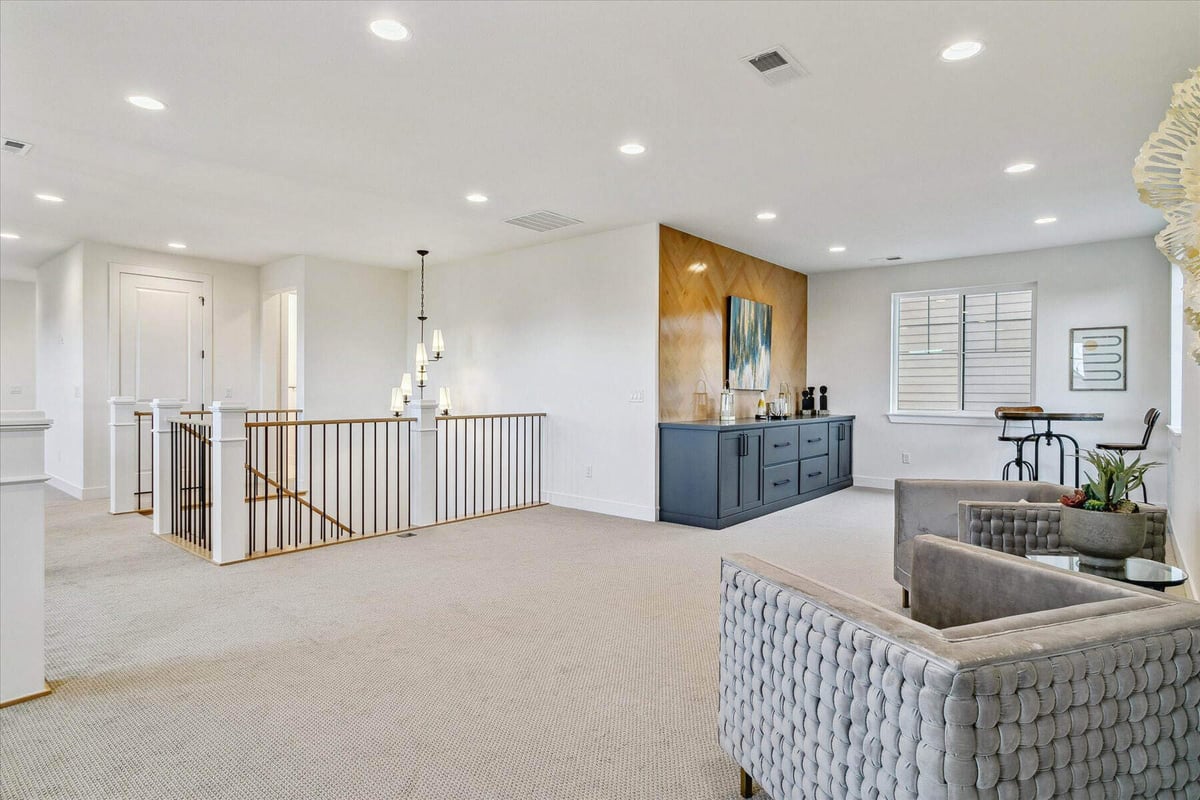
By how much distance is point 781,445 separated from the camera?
616 centimetres

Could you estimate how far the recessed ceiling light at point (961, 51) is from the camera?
2.61 meters

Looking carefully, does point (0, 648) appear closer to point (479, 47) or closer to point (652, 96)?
point (479, 47)

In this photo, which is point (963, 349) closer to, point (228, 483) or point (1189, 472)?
point (1189, 472)

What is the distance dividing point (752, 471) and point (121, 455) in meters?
5.74

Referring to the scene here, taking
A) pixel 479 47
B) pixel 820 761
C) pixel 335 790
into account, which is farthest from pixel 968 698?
pixel 479 47

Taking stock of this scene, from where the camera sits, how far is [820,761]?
131 centimetres

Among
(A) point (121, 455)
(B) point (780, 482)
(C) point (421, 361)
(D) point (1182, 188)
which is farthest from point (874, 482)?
(A) point (121, 455)

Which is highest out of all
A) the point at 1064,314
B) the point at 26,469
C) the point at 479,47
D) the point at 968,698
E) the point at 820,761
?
the point at 479,47

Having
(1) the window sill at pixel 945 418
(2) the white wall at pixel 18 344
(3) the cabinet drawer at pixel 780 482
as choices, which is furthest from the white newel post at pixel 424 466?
(2) the white wall at pixel 18 344

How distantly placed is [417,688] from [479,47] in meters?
2.63

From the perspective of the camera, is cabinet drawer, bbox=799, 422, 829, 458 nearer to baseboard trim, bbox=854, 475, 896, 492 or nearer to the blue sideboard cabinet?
the blue sideboard cabinet

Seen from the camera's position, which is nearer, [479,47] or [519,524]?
[479,47]

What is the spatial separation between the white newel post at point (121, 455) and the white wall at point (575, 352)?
316cm

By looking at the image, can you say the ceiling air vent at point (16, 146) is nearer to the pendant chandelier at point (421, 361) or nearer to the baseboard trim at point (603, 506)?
the pendant chandelier at point (421, 361)
